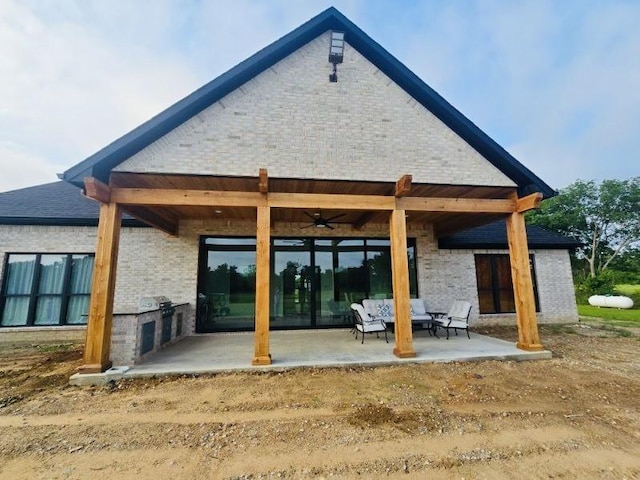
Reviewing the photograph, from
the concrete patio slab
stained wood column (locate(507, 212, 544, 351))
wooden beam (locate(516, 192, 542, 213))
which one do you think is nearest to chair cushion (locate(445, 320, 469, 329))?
the concrete patio slab

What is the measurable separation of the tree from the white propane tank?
1089 centimetres

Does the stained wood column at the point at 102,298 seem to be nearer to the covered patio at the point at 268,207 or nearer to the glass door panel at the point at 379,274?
the covered patio at the point at 268,207

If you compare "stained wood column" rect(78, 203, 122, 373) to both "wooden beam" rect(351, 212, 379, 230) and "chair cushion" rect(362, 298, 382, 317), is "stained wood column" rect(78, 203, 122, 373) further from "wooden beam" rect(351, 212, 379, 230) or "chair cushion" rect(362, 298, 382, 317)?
"chair cushion" rect(362, 298, 382, 317)

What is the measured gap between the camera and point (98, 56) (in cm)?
1025

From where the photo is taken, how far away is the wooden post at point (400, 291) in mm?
5176

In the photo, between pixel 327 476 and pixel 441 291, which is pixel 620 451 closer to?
pixel 327 476

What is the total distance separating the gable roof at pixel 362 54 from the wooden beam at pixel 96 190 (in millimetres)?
216

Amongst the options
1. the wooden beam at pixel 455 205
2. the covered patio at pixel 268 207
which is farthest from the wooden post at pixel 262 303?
the wooden beam at pixel 455 205

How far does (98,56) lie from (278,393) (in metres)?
12.8

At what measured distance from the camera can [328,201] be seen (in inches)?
206

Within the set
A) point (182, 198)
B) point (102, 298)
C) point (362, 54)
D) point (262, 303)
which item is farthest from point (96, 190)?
point (362, 54)

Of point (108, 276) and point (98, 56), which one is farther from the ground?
point (98, 56)

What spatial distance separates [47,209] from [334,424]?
913 centimetres

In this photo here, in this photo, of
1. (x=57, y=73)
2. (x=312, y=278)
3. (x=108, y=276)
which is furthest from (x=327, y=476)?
(x=57, y=73)
